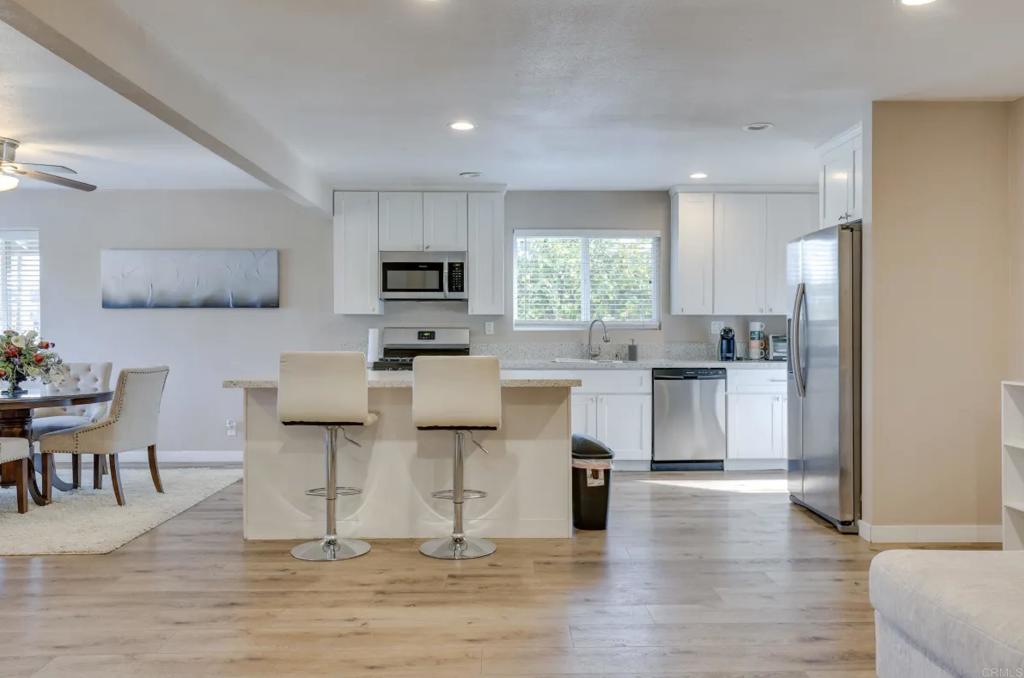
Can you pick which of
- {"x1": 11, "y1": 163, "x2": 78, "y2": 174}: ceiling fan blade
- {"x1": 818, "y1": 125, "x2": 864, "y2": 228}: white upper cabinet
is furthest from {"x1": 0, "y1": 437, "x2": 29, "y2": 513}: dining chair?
{"x1": 818, "y1": 125, "x2": 864, "y2": 228}: white upper cabinet

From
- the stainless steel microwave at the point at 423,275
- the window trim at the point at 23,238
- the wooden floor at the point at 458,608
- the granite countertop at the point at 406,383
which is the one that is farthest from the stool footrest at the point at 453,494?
the window trim at the point at 23,238

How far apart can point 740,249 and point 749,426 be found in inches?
61.1

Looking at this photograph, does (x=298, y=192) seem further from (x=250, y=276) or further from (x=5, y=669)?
(x=5, y=669)

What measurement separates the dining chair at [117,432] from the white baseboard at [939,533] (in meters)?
4.64

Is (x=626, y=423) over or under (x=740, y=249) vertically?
under

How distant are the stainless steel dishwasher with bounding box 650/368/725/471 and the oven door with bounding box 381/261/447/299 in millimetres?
2021

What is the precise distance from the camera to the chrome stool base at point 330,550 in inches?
145

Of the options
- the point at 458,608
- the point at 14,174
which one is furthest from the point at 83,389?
the point at 458,608

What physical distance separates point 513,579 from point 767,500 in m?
2.41

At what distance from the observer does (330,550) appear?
373 centimetres

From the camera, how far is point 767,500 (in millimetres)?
5023

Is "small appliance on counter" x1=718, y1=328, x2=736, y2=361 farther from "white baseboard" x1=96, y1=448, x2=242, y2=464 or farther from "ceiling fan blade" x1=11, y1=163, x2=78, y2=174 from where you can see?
"ceiling fan blade" x1=11, y1=163, x2=78, y2=174

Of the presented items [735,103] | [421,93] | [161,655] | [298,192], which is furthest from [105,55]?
[735,103]

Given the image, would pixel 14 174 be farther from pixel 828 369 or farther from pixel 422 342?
pixel 828 369
